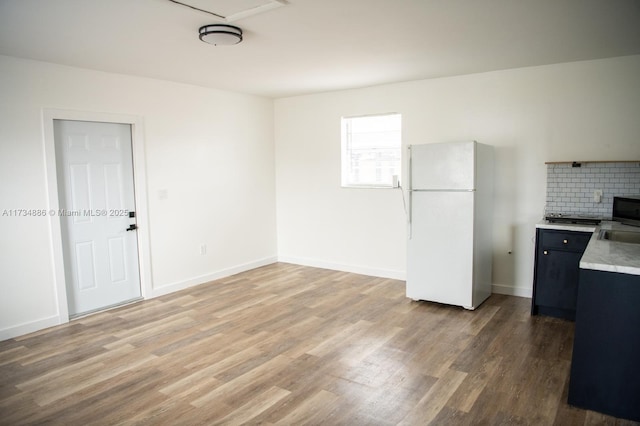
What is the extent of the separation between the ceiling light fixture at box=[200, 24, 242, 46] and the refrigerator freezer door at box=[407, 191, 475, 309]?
7.81ft

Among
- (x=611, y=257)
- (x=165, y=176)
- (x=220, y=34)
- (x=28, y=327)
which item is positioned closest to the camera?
(x=611, y=257)

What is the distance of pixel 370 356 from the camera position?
3240 mm

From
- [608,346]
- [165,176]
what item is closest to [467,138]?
[608,346]

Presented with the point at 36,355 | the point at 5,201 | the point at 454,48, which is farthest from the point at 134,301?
the point at 454,48

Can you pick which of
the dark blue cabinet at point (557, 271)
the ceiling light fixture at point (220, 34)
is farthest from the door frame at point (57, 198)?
the dark blue cabinet at point (557, 271)

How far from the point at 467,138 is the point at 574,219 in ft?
4.73

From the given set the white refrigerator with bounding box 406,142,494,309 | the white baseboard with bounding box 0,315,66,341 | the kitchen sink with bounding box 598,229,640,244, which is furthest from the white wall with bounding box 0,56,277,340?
the kitchen sink with bounding box 598,229,640,244

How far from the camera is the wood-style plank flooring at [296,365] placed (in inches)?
98.6

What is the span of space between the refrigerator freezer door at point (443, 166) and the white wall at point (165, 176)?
103 inches

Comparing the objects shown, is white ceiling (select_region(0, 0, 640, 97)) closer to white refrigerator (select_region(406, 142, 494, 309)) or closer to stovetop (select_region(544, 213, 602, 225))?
white refrigerator (select_region(406, 142, 494, 309))

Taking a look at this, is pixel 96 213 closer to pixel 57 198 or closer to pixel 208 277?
pixel 57 198

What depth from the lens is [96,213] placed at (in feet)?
14.3

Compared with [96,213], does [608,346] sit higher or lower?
lower

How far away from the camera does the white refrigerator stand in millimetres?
4086
